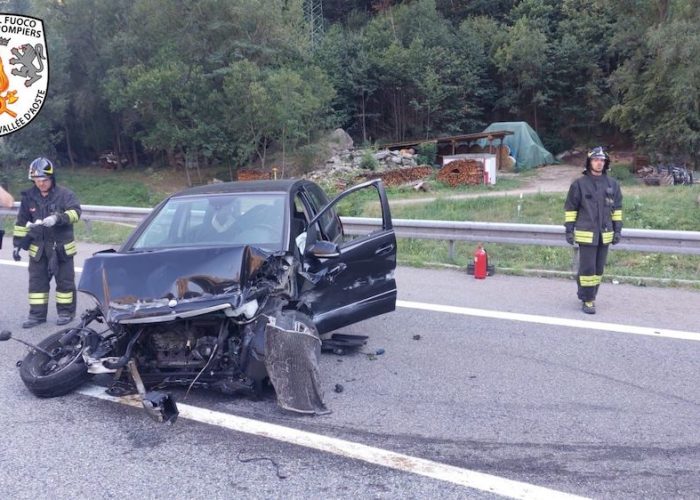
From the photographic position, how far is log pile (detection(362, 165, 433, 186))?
86.2 feet

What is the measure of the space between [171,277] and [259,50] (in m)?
27.5

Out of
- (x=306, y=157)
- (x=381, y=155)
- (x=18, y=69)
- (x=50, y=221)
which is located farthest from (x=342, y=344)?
(x=306, y=157)

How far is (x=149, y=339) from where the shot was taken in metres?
4.46

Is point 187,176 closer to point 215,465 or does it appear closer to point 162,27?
point 162,27

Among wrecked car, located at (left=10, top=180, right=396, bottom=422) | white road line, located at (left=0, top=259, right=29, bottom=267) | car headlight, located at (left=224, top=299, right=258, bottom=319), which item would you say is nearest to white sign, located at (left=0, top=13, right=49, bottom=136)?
white road line, located at (left=0, top=259, right=29, bottom=267)

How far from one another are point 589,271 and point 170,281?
14.6 ft

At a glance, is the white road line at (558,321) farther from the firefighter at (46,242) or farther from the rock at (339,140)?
the rock at (339,140)

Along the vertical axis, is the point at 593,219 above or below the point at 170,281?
below

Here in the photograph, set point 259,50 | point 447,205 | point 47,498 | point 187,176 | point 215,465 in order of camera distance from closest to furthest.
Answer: point 47,498, point 215,465, point 447,205, point 259,50, point 187,176

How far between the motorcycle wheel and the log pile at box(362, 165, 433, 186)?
2150cm

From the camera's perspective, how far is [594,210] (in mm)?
6820

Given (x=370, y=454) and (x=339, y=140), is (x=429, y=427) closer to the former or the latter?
(x=370, y=454)

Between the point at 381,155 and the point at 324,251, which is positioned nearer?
the point at 324,251

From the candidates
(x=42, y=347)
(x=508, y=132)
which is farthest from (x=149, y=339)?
(x=508, y=132)
